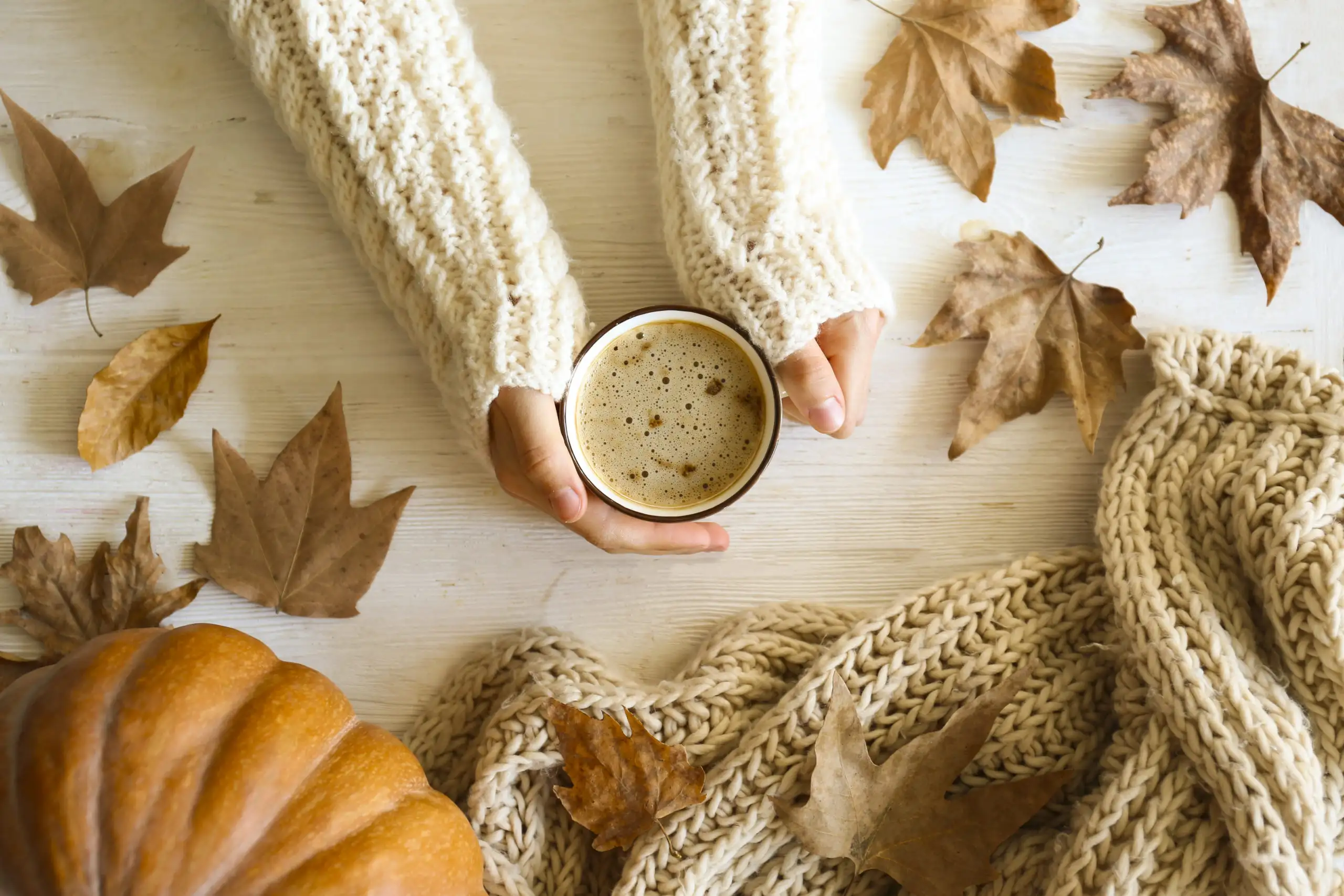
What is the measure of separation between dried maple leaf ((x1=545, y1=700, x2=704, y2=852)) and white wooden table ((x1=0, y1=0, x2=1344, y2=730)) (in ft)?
0.36

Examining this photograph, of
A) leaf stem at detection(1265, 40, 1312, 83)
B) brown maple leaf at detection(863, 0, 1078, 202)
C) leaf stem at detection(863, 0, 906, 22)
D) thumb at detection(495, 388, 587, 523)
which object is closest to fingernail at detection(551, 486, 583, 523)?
thumb at detection(495, 388, 587, 523)

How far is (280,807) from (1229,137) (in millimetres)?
1098

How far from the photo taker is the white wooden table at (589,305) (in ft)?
3.16

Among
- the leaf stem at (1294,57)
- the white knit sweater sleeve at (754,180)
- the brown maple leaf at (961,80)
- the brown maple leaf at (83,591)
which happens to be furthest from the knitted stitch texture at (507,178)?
the leaf stem at (1294,57)

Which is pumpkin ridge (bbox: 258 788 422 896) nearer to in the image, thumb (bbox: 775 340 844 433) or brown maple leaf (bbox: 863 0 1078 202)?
thumb (bbox: 775 340 844 433)

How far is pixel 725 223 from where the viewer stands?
88 centimetres

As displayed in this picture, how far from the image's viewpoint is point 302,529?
0.94 metres

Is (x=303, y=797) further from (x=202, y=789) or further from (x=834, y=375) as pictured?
(x=834, y=375)

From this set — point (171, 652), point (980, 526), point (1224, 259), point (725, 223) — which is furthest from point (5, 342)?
point (1224, 259)

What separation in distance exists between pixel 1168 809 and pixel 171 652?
2.87 ft

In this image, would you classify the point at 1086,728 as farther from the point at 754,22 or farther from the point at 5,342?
the point at 5,342

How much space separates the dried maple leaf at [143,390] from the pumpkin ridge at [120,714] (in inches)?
9.3

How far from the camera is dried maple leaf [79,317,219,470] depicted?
94cm

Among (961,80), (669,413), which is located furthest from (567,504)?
(961,80)
